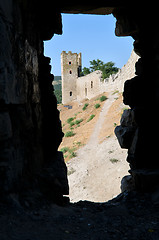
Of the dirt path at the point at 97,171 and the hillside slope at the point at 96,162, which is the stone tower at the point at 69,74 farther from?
the dirt path at the point at 97,171

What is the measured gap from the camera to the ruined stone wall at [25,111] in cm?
309

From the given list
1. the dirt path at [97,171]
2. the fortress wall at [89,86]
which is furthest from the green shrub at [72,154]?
the fortress wall at [89,86]

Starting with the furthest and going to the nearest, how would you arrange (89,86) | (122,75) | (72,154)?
(89,86), (122,75), (72,154)

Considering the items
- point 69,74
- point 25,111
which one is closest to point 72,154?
point 25,111

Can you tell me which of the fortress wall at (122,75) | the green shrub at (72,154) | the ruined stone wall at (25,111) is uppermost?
the fortress wall at (122,75)

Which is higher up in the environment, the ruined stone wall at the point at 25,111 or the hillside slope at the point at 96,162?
the ruined stone wall at the point at 25,111

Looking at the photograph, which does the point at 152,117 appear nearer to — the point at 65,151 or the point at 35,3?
the point at 35,3

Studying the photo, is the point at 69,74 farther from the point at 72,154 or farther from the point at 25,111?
the point at 25,111

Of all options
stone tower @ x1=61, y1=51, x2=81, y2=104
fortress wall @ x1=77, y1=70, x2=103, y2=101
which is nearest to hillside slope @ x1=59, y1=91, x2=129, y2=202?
fortress wall @ x1=77, y1=70, x2=103, y2=101

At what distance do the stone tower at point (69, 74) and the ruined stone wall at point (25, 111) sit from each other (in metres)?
36.6

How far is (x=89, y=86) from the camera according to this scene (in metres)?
36.6

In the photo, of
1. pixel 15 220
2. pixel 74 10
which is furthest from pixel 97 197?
pixel 74 10

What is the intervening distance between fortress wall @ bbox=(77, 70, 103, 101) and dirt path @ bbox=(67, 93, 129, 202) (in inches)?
788

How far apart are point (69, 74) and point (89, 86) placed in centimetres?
759
